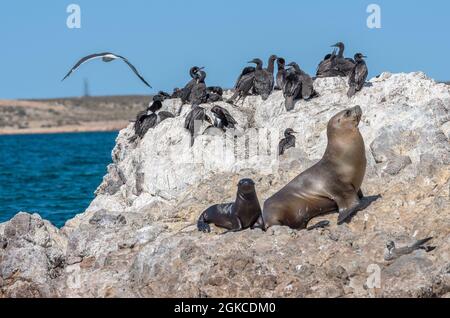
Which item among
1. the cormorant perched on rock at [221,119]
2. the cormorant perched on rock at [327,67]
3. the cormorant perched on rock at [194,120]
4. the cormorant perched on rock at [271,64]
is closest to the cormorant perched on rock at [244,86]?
the cormorant perched on rock at [327,67]

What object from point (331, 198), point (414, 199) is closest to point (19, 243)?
point (331, 198)

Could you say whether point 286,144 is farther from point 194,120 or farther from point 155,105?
point 155,105

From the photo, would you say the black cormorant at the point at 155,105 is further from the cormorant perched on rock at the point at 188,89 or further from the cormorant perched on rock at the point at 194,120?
the cormorant perched on rock at the point at 194,120

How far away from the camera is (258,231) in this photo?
488 inches

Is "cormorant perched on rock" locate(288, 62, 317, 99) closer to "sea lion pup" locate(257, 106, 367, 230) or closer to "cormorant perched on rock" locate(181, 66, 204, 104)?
"cormorant perched on rock" locate(181, 66, 204, 104)

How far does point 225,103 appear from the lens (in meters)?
17.4

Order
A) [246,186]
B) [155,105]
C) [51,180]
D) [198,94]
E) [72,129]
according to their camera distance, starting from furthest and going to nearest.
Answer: [72,129], [51,180], [155,105], [198,94], [246,186]

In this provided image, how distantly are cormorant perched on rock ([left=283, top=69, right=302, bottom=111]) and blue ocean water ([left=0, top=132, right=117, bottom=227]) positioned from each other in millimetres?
6332

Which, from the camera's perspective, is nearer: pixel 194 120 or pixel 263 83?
pixel 194 120

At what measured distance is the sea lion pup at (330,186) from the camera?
13.1m

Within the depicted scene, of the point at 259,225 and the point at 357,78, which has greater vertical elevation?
the point at 357,78

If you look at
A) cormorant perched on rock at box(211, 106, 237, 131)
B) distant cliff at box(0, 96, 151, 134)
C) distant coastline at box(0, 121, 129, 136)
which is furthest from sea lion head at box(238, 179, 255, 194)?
distant coastline at box(0, 121, 129, 136)

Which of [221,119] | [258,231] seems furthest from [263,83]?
[258,231]

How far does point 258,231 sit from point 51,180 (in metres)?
24.7
